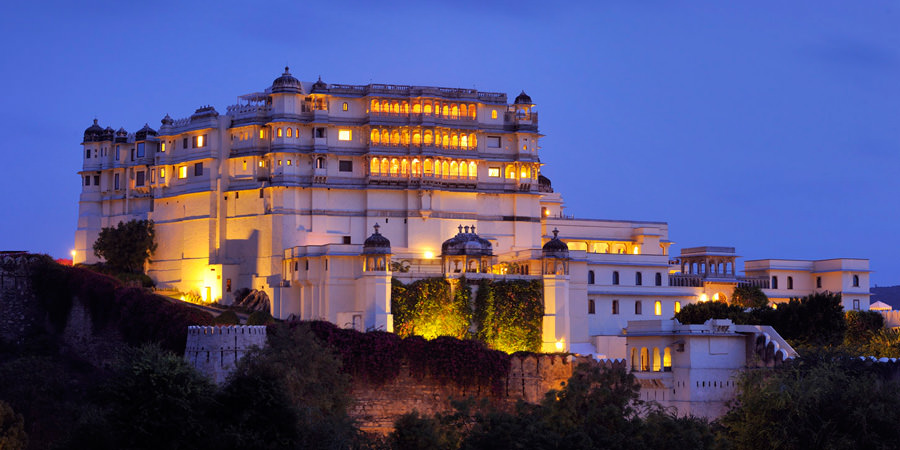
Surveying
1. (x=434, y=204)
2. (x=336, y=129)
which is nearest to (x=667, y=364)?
(x=434, y=204)

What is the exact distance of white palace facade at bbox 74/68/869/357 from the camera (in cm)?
8562

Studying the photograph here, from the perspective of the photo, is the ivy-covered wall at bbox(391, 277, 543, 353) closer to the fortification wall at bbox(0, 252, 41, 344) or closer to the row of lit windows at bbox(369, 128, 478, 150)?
the row of lit windows at bbox(369, 128, 478, 150)

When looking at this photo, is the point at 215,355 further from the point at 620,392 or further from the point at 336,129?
the point at 336,129

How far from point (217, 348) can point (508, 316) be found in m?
23.3

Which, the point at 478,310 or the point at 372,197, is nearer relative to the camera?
the point at 478,310

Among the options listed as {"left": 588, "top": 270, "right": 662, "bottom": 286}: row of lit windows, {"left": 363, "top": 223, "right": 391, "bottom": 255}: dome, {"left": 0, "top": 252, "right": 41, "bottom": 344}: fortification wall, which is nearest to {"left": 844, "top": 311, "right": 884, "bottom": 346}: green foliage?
{"left": 588, "top": 270, "right": 662, "bottom": 286}: row of lit windows

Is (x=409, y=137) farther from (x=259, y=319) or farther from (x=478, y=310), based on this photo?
(x=259, y=319)

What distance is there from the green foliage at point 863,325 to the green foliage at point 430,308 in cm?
2659

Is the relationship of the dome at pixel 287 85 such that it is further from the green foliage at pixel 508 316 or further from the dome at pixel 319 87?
the green foliage at pixel 508 316

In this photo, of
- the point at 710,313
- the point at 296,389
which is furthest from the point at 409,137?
the point at 296,389

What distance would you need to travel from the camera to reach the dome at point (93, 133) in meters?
101

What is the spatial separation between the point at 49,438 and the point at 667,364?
32.2m

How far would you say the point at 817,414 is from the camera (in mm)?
60688

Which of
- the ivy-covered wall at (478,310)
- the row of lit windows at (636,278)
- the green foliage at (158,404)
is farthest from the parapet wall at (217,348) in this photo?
the row of lit windows at (636,278)
